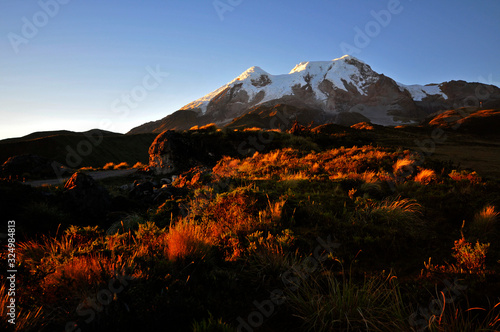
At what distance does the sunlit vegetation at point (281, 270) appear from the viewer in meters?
2.36

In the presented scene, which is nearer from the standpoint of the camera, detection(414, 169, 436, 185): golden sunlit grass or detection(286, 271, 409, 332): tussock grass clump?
detection(286, 271, 409, 332): tussock grass clump

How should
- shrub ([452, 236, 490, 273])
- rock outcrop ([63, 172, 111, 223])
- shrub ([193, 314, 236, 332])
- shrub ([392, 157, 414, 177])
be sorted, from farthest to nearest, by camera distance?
shrub ([392, 157, 414, 177]) → rock outcrop ([63, 172, 111, 223]) → shrub ([452, 236, 490, 273]) → shrub ([193, 314, 236, 332])

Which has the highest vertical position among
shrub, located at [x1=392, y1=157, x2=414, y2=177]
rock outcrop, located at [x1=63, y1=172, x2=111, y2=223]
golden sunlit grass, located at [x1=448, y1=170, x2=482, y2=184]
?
rock outcrop, located at [x1=63, y1=172, x2=111, y2=223]

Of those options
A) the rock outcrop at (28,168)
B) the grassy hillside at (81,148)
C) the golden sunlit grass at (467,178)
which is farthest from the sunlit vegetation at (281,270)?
the grassy hillside at (81,148)

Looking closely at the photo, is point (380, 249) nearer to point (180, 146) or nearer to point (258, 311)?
point (258, 311)

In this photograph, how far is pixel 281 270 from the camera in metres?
3.21

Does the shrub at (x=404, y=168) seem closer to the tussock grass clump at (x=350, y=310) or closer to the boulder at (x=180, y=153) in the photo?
the tussock grass clump at (x=350, y=310)

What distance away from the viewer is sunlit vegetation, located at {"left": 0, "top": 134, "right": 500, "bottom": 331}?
7.73 feet

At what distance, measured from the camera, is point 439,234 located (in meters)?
4.47

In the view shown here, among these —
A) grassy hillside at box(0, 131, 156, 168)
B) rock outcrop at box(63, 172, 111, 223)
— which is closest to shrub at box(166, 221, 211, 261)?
rock outcrop at box(63, 172, 111, 223)

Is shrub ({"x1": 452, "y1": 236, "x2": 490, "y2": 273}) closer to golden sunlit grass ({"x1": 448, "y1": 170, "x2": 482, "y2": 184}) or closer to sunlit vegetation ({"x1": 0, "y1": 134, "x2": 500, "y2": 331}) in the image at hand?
sunlit vegetation ({"x1": 0, "y1": 134, "x2": 500, "y2": 331})

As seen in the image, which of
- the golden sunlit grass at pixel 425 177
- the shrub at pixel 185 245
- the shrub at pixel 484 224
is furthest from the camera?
the golden sunlit grass at pixel 425 177

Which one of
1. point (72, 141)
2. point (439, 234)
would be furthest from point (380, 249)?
point (72, 141)

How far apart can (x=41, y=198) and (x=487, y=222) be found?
35.3 ft
